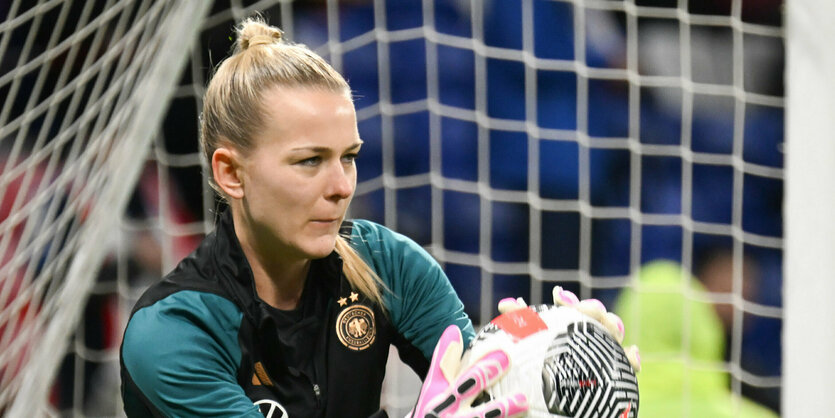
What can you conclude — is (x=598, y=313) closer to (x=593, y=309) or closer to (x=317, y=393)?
(x=593, y=309)

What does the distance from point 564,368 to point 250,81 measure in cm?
53

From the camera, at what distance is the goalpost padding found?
2.00m

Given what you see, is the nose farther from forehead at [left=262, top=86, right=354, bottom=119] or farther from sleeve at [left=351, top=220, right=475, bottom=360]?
sleeve at [left=351, top=220, right=475, bottom=360]

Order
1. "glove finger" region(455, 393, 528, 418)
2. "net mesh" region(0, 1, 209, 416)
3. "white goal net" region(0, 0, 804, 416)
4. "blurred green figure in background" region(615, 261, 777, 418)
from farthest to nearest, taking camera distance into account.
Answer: "white goal net" region(0, 0, 804, 416)
"blurred green figure in background" region(615, 261, 777, 418)
"net mesh" region(0, 1, 209, 416)
"glove finger" region(455, 393, 528, 418)

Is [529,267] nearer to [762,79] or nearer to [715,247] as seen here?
[715,247]

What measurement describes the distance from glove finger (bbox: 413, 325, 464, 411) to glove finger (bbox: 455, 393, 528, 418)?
2.0 inches

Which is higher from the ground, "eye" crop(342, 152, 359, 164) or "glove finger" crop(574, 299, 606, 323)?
"eye" crop(342, 152, 359, 164)

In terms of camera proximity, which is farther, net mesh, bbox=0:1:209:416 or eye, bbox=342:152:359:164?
net mesh, bbox=0:1:209:416

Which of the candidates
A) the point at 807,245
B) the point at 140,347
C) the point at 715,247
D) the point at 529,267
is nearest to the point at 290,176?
the point at 140,347

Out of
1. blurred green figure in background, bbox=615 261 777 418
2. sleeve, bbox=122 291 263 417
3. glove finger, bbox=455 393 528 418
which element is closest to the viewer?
glove finger, bbox=455 393 528 418

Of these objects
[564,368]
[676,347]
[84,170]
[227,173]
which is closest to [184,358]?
[227,173]

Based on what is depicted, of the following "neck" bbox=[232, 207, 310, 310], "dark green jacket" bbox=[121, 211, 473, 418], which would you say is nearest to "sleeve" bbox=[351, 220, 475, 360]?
"dark green jacket" bbox=[121, 211, 473, 418]

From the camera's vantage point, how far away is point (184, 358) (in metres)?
1.25

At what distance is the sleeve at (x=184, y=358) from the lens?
1.25 metres
